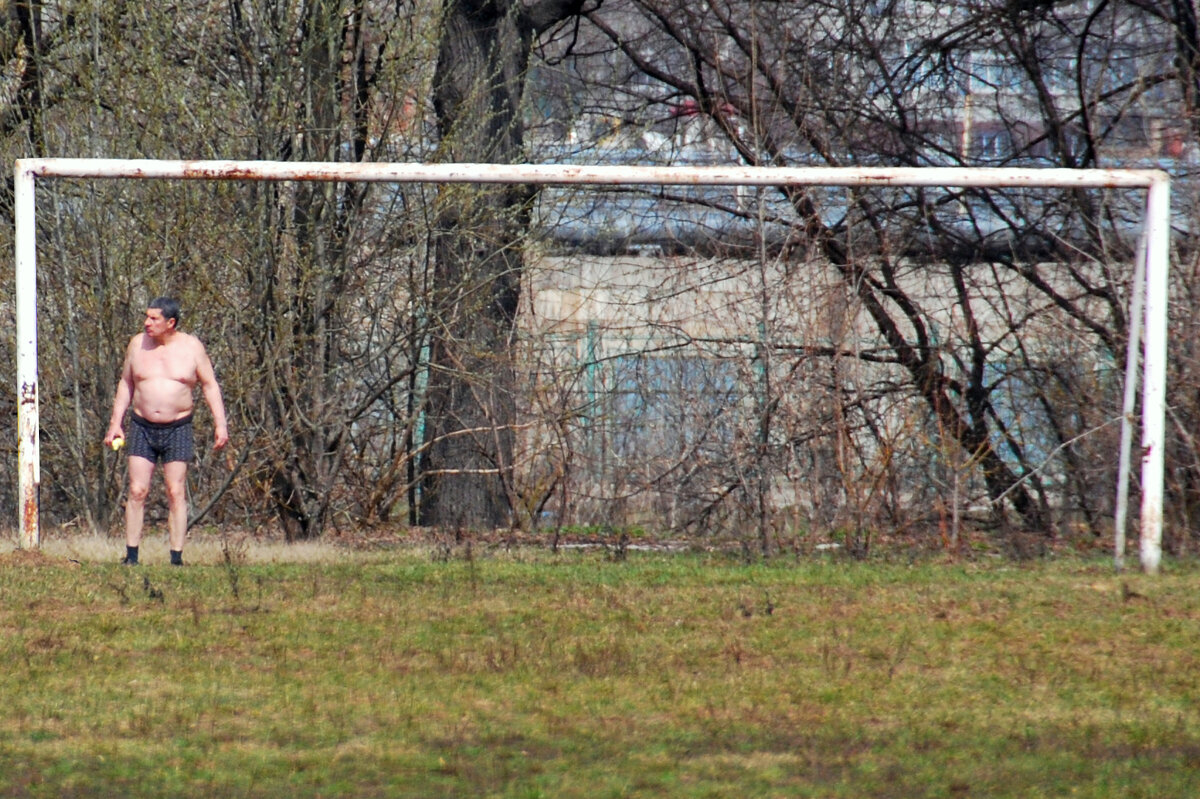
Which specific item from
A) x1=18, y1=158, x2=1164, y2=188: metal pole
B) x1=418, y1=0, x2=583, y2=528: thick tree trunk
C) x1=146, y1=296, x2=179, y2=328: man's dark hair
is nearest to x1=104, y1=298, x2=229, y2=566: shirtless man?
x1=146, y1=296, x2=179, y2=328: man's dark hair

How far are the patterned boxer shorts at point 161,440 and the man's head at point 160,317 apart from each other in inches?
20.2

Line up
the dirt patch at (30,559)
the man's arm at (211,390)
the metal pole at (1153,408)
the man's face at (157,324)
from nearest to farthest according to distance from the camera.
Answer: the dirt patch at (30,559) → the metal pole at (1153,408) → the man's face at (157,324) → the man's arm at (211,390)

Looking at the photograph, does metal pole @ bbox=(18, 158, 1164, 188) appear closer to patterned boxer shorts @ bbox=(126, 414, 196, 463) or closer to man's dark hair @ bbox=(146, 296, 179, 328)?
man's dark hair @ bbox=(146, 296, 179, 328)

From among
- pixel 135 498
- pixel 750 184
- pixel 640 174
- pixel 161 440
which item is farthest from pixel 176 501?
pixel 750 184

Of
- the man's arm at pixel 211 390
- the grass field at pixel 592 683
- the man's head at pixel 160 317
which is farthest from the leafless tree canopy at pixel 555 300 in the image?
the man's head at pixel 160 317

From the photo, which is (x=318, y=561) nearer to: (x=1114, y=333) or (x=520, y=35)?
(x=1114, y=333)

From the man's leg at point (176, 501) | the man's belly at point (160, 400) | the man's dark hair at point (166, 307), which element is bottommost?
the man's leg at point (176, 501)

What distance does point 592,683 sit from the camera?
5414mm

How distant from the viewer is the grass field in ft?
13.9

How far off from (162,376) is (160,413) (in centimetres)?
22

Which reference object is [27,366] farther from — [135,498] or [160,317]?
[135,498]

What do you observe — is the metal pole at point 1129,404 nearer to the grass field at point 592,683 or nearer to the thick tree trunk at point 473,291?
the grass field at point 592,683

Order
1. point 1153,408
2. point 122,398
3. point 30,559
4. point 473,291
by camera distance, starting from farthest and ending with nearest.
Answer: point 473,291
point 122,398
point 1153,408
point 30,559

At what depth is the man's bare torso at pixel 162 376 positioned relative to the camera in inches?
344
